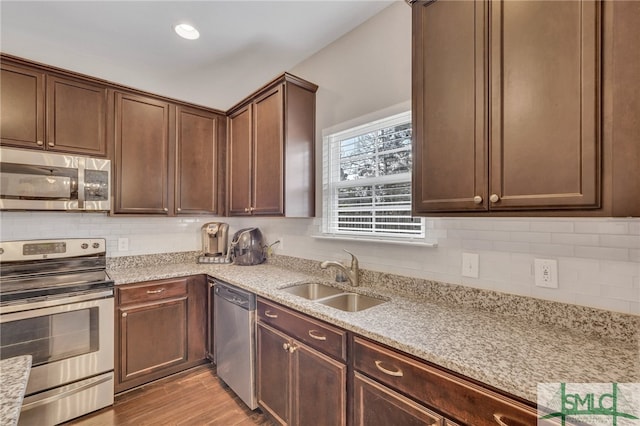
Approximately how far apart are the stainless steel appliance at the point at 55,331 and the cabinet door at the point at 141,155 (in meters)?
0.69

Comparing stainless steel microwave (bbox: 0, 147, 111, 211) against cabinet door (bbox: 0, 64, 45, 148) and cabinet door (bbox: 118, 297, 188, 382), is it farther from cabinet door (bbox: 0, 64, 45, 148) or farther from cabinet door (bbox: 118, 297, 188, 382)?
cabinet door (bbox: 118, 297, 188, 382)

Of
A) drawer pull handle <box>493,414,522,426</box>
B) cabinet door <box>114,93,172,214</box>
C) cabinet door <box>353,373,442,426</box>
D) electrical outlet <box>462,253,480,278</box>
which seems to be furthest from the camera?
cabinet door <box>114,93,172,214</box>

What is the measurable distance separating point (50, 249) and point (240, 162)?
167 centimetres

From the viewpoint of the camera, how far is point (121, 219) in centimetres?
271

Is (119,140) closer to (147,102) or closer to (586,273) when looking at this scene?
(147,102)

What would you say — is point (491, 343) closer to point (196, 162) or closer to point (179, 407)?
point (179, 407)

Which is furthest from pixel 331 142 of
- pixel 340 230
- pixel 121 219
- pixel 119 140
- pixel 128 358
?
pixel 128 358

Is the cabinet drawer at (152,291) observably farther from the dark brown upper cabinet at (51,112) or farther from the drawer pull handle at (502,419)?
the drawer pull handle at (502,419)

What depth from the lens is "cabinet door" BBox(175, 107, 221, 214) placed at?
2.81 metres

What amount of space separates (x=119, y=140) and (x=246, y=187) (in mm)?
1118

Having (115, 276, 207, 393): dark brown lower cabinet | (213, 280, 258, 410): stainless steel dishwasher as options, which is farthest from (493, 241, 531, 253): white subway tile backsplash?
(115, 276, 207, 393): dark brown lower cabinet

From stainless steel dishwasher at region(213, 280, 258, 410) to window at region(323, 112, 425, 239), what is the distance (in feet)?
2.84

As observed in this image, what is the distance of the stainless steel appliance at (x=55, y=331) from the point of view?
5.91ft

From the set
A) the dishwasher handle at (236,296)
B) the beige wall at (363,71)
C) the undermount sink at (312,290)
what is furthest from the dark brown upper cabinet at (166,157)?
the undermount sink at (312,290)
